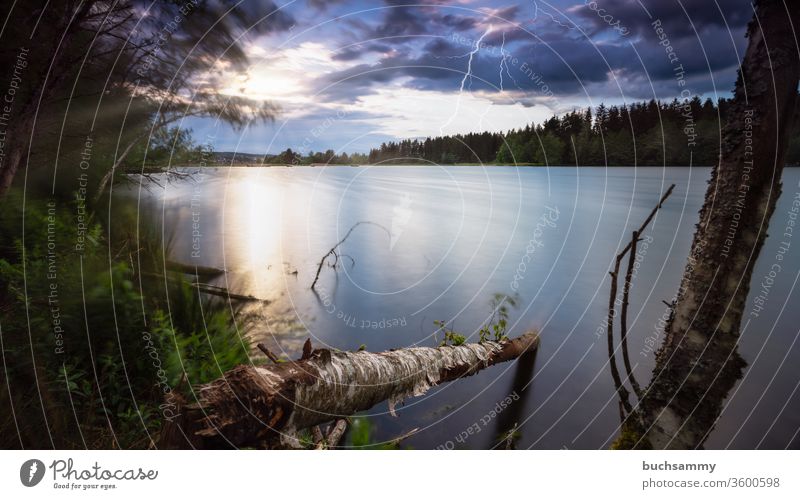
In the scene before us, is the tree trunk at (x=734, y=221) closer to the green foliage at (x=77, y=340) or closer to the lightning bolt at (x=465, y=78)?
the lightning bolt at (x=465, y=78)

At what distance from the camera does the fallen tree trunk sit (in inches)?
54.7

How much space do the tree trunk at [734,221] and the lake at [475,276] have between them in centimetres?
71

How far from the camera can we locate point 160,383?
2.07 metres

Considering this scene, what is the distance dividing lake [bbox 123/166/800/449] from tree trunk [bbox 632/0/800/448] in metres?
0.71

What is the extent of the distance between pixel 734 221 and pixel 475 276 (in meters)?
1.78

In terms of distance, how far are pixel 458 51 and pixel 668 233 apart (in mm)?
2011

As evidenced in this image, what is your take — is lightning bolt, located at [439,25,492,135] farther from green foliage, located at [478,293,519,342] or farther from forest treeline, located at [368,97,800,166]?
green foliage, located at [478,293,519,342]

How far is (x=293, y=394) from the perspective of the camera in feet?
5.04

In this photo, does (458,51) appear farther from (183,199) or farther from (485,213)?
(183,199)
